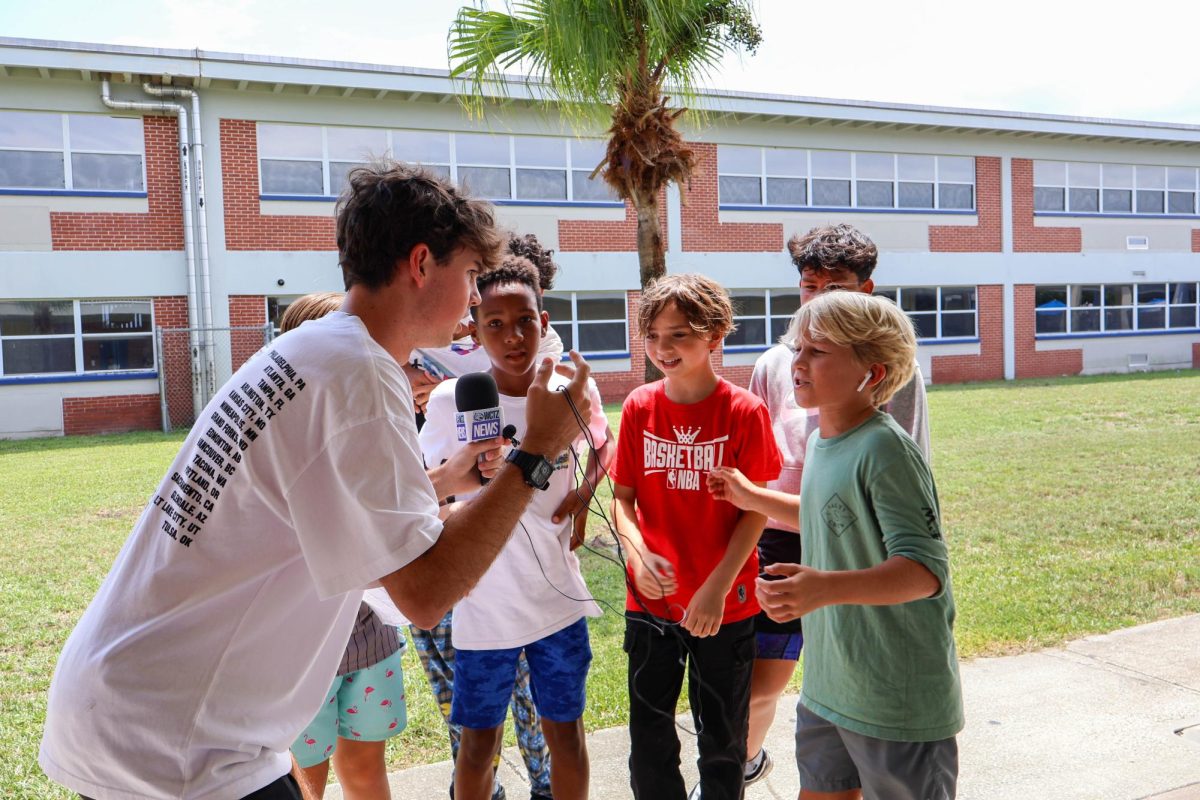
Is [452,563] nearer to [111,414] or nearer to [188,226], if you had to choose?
[188,226]

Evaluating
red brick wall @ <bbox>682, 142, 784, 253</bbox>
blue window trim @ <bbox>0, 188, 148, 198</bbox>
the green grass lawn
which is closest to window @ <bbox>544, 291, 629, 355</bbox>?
red brick wall @ <bbox>682, 142, 784, 253</bbox>

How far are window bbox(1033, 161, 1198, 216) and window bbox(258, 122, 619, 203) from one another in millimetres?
14068

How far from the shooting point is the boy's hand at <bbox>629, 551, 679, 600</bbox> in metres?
3.09

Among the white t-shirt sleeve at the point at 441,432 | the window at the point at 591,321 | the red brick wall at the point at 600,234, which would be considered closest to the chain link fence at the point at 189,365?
the window at the point at 591,321

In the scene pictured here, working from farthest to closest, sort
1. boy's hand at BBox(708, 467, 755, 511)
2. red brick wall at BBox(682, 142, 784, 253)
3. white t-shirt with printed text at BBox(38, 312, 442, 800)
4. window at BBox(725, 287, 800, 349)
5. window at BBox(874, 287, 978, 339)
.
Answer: window at BBox(874, 287, 978, 339) → window at BBox(725, 287, 800, 349) → red brick wall at BBox(682, 142, 784, 253) → boy's hand at BBox(708, 467, 755, 511) → white t-shirt with printed text at BBox(38, 312, 442, 800)

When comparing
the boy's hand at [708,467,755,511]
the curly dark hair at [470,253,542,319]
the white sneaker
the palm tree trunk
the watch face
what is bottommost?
the white sneaker

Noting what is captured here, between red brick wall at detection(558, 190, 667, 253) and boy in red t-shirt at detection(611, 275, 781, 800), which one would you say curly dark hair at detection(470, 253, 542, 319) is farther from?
red brick wall at detection(558, 190, 667, 253)

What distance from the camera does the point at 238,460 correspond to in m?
1.72

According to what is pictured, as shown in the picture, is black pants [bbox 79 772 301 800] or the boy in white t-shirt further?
the boy in white t-shirt

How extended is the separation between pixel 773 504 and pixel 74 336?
1946 centimetres

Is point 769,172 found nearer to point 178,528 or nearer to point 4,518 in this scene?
point 4,518

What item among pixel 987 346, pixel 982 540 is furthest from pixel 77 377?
pixel 987 346

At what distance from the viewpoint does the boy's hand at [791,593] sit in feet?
7.59

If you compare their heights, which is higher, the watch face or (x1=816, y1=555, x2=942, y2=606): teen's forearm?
the watch face
